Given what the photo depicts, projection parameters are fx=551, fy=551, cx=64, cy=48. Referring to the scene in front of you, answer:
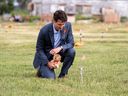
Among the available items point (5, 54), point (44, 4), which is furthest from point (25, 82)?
point (44, 4)

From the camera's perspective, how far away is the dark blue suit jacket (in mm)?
10836

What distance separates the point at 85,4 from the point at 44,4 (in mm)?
5012

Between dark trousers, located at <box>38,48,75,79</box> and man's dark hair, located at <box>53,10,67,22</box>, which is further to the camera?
dark trousers, located at <box>38,48,75,79</box>

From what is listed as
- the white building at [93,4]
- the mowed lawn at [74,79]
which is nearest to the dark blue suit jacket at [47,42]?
the mowed lawn at [74,79]

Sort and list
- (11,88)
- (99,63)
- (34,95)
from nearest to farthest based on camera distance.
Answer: (34,95) → (11,88) → (99,63)

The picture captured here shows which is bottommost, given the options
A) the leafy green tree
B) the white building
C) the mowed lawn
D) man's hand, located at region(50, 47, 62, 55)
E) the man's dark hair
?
the leafy green tree

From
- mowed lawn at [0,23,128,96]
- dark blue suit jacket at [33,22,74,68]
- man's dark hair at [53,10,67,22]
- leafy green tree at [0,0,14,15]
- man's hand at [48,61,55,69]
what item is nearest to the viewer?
mowed lawn at [0,23,128,96]

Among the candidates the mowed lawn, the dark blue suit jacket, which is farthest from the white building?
the dark blue suit jacket

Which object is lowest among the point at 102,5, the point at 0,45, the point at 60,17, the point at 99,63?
the point at 102,5

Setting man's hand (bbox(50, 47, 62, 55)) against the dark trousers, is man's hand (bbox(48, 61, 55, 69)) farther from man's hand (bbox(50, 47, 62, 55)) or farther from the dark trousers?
man's hand (bbox(50, 47, 62, 55))

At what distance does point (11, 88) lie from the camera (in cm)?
943

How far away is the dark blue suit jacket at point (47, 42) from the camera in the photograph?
10836mm

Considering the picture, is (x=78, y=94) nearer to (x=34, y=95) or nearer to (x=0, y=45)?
(x=34, y=95)

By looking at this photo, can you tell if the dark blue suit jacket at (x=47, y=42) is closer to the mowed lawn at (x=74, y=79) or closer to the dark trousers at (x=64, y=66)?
the dark trousers at (x=64, y=66)
